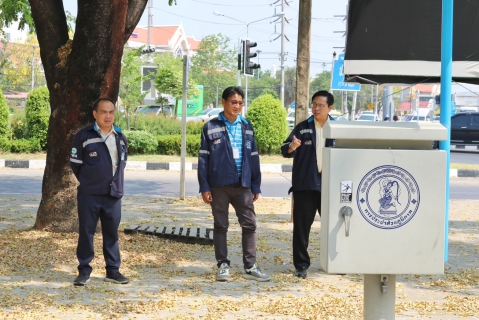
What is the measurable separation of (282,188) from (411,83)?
6.79 m

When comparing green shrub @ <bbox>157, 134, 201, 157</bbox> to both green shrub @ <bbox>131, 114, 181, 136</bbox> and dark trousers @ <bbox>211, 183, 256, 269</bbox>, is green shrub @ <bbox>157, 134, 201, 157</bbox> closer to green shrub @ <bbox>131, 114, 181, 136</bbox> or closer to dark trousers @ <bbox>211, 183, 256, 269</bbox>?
green shrub @ <bbox>131, 114, 181, 136</bbox>

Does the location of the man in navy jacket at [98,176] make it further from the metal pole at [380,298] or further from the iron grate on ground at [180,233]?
the metal pole at [380,298]

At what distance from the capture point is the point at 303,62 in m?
11.5

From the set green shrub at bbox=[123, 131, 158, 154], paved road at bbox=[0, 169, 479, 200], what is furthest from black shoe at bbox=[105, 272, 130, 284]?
green shrub at bbox=[123, 131, 158, 154]

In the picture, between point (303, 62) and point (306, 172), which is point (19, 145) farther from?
point (306, 172)

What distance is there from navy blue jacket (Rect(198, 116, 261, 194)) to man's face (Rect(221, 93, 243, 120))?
0.12 meters

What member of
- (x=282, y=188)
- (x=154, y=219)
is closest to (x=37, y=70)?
(x=282, y=188)

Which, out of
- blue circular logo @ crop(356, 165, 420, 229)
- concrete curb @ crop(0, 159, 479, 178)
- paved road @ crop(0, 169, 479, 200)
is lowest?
paved road @ crop(0, 169, 479, 200)

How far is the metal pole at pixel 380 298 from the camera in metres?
3.64

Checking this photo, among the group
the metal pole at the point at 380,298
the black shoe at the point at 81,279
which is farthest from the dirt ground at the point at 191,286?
the metal pole at the point at 380,298

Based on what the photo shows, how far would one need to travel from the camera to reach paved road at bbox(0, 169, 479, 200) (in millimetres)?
14852

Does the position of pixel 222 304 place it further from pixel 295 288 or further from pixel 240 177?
pixel 240 177

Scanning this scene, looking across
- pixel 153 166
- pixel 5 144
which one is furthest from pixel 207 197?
pixel 5 144

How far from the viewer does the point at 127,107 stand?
93.0ft
